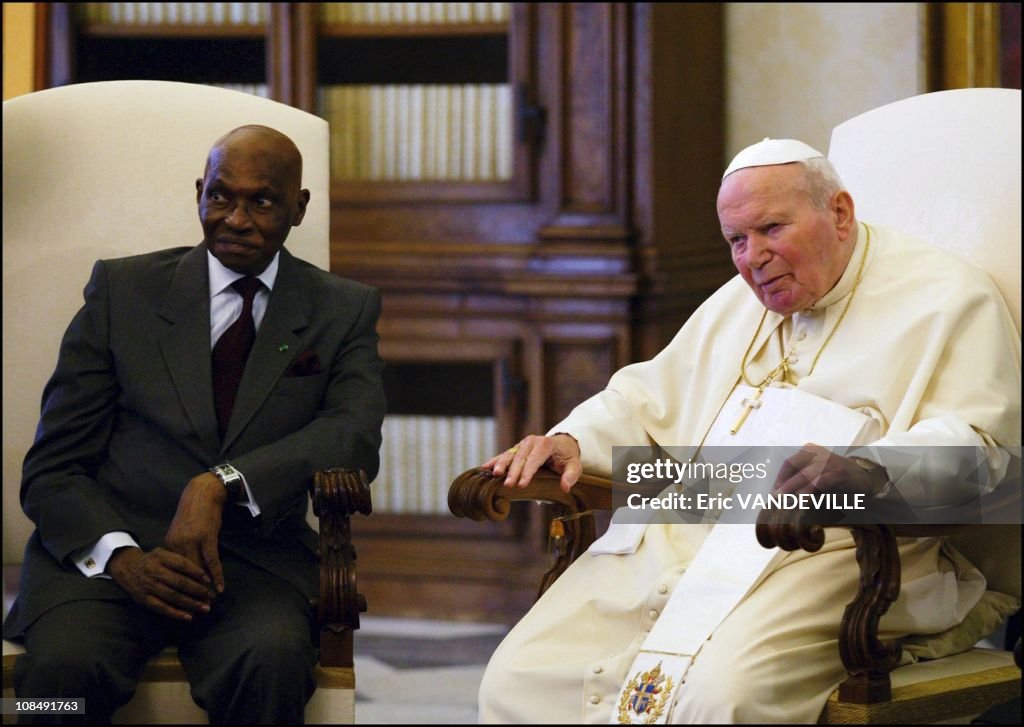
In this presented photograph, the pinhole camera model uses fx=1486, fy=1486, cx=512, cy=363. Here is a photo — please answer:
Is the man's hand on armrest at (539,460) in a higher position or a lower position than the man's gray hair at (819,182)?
lower

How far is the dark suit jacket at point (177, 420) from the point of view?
9.41 feet

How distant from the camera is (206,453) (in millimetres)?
2953

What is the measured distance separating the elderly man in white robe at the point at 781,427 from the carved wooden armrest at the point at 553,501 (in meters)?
0.04

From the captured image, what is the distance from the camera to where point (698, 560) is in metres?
2.81

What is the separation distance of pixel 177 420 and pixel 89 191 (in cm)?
72

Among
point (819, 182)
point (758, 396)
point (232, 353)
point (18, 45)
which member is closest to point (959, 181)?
point (819, 182)

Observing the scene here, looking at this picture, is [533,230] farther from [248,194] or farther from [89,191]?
[248,194]

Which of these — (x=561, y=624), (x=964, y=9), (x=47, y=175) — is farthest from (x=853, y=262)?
(x=964, y=9)

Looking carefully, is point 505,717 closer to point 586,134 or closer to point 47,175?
point 47,175

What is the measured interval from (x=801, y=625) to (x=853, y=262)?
799 millimetres

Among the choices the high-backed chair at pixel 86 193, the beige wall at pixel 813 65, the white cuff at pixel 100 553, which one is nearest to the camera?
the white cuff at pixel 100 553

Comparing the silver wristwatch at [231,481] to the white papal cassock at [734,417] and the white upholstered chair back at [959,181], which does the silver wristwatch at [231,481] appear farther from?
the white upholstered chair back at [959,181]

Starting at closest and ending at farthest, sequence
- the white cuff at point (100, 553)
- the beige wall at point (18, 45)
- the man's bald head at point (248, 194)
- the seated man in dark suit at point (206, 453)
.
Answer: the seated man in dark suit at point (206, 453) → the white cuff at point (100, 553) → the man's bald head at point (248, 194) → the beige wall at point (18, 45)

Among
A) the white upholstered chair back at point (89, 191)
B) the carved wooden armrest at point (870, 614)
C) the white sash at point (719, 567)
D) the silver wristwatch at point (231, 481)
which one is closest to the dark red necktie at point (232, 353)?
the silver wristwatch at point (231, 481)
